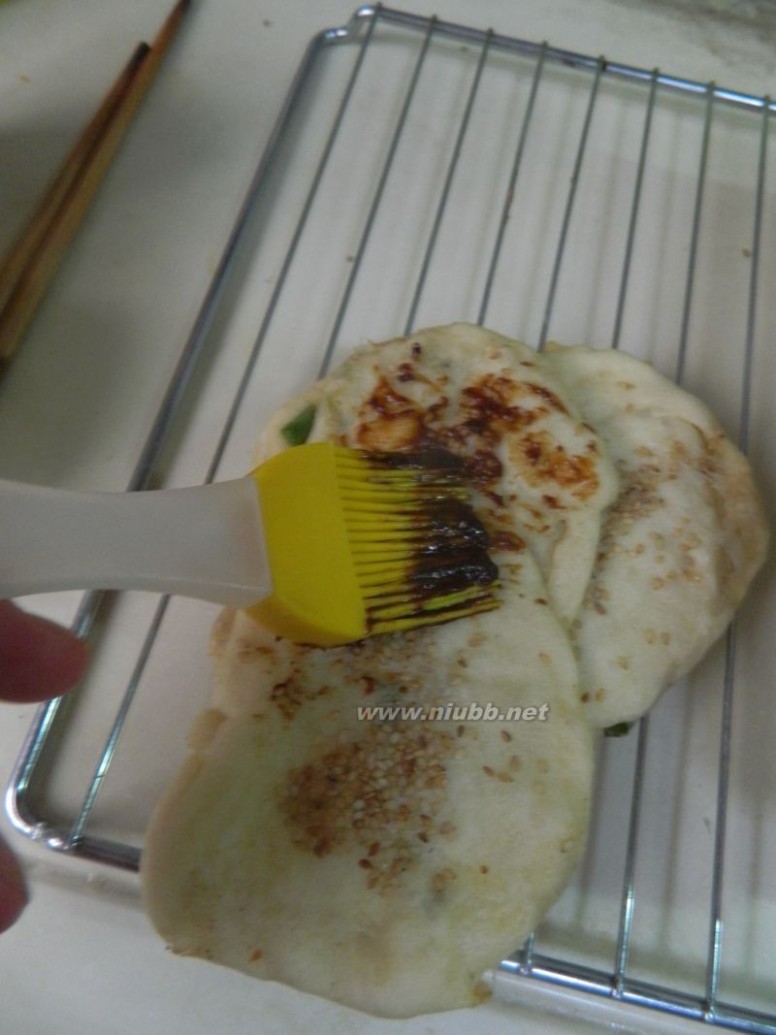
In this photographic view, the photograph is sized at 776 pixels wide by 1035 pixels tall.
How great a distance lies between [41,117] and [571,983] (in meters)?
1.57

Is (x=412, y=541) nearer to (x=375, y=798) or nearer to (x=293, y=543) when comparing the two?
(x=293, y=543)

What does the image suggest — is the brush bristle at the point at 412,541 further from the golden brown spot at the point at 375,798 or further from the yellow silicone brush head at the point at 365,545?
the golden brown spot at the point at 375,798

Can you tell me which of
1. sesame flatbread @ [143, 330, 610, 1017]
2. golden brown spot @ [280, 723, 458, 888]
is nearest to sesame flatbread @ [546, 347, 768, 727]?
sesame flatbread @ [143, 330, 610, 1017]

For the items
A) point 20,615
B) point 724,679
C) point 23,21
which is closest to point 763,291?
point 724,679

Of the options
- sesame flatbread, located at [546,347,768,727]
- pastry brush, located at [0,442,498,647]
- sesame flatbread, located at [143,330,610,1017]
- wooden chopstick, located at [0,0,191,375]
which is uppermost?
wooden chopstick, located at [0,0,191,375]

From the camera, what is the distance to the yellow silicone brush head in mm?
706

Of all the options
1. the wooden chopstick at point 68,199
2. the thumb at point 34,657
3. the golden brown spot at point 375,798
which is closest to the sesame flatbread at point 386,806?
the golden brown spot at point 375,798

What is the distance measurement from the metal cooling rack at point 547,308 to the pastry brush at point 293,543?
33 centimetres

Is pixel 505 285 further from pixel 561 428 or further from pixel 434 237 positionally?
pixel 561 428

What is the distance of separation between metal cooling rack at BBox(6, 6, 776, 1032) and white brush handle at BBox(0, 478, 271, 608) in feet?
1.13

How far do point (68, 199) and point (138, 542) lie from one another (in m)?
0.95

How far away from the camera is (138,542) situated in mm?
629

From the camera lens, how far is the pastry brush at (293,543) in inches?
23.2

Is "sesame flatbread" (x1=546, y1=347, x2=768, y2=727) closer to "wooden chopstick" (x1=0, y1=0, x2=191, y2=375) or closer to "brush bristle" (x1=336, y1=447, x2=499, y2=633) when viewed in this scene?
"brush bristle" (x1=336, y1=447, x2=499, y2=633)
